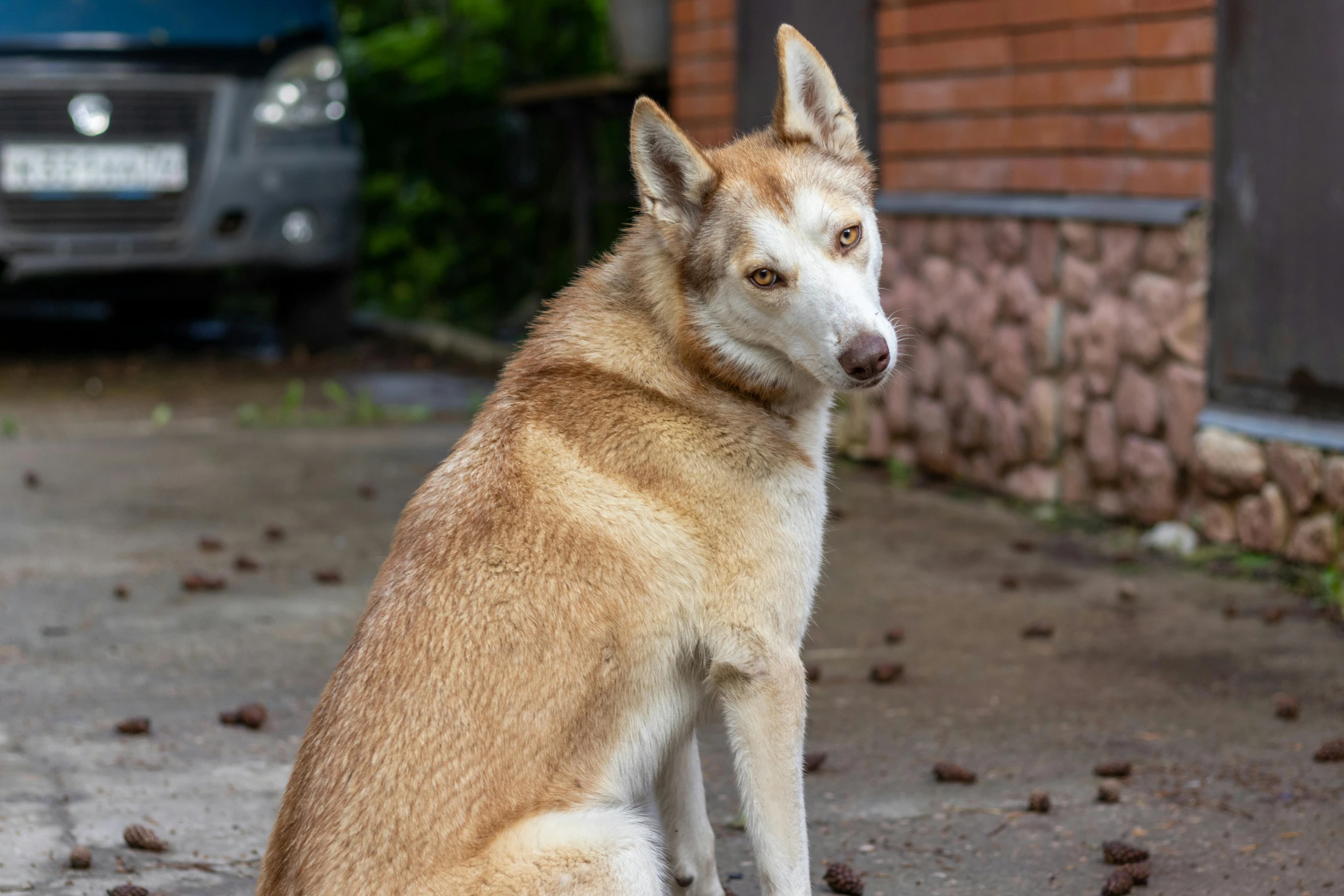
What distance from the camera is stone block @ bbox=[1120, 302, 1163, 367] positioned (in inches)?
255

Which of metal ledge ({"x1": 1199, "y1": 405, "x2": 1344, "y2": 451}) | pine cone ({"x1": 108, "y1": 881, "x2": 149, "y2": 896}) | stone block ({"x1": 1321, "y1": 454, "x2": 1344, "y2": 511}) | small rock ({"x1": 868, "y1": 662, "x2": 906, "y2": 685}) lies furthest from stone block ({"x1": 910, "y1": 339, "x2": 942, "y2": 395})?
pine cone ({"x1": 108, "y1": 881, "x2": 149, "y2": 896})

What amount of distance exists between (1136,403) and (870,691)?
2285 millimetres

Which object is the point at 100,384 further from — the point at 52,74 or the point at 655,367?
the point at 655,367

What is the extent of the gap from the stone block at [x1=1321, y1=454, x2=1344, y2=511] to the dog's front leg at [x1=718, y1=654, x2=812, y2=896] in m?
3.35

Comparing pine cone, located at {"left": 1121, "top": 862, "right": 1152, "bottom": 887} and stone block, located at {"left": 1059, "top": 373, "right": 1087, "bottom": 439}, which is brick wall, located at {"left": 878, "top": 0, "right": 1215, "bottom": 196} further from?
pine cone, located at {"left": 1121, "top": 862, "right": 1152, "bottom": 887}

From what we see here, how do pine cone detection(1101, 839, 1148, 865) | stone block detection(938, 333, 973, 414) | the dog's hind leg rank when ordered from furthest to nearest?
stone block detection(938, 333, 973, 414)
pine cone detection(1101, 839, 1148, 865)
the dog's hind leg

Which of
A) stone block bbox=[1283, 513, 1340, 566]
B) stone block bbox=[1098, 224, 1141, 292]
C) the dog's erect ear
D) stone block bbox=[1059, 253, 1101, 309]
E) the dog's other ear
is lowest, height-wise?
stone block bbox=[1283, 513, 1340, 566]

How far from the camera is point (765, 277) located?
3.22m

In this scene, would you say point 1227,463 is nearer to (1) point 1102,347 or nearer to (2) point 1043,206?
(1) point 1102,347

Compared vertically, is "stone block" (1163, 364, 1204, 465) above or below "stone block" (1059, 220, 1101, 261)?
below

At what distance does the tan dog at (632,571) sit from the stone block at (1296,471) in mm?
3016

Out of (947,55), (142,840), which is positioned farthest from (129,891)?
(947,55)

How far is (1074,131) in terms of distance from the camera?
6.87m

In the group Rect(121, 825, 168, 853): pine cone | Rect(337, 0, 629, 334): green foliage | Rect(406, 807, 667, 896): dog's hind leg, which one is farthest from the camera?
Rect(337, 0, 629, 334): green foliage
